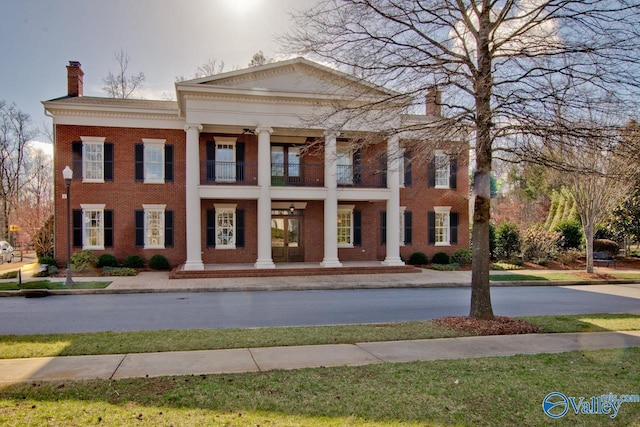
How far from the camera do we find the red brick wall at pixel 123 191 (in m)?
21.1

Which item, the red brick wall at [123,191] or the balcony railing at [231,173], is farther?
the balcony railing at [231,173]

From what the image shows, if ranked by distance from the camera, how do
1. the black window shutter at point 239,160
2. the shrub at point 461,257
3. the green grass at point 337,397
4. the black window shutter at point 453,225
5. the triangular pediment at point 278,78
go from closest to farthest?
the green grass at point 337,397 < the triangular pediment at point 278,78 < the black window shutter at point 239,160 < the shrub at point 461,257 < the black window shutter at point 453,225

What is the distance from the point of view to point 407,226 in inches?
983

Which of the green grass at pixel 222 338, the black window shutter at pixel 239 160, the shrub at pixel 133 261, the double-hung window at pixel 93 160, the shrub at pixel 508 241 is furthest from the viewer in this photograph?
the shrub at pixel 508 241

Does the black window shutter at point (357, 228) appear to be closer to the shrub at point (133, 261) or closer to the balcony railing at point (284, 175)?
the balcony railing at point (284, 175)

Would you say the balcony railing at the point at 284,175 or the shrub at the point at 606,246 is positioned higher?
the balcony railing at the point at 284,175

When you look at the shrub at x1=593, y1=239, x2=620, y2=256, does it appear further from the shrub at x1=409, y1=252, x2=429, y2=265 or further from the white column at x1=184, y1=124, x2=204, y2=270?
the white column at x1=184, y1=124, x2=204, y2=270

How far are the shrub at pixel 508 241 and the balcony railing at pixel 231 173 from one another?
15.2 m

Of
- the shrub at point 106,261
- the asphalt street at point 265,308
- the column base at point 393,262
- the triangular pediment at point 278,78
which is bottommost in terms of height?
the asphalt street at point 265,308

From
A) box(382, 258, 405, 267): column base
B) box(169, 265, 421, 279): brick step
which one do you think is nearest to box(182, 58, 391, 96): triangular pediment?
box(169, 265, 421, 279): brick step

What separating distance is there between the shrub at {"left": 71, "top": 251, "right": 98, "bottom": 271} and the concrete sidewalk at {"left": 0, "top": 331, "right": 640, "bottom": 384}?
49.5 feet

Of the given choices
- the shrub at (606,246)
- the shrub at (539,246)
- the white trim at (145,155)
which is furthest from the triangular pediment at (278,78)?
the shrub at (606,246)

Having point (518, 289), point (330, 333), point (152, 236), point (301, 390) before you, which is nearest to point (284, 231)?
point (152, 236)

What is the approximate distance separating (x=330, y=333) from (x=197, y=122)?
14.1 metres
